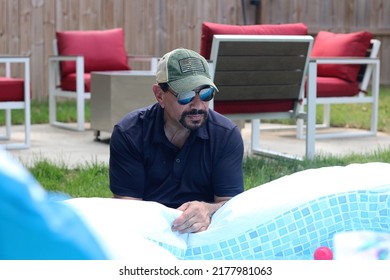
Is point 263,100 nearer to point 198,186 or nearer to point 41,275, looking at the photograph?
point 198,186

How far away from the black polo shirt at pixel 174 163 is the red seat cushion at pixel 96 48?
6.15 m

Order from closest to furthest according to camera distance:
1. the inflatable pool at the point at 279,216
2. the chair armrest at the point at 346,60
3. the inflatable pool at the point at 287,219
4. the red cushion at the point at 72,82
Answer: the inflatable pool at the point at 279,216 → the inflatable pool at the point at 287,219 → the chair armrest at the point at 346,60 → the red cushion at the point at 72,82

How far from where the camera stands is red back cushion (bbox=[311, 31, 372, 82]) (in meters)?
8.04

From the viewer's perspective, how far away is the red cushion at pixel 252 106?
6.14 m

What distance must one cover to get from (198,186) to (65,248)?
2300 millimetres

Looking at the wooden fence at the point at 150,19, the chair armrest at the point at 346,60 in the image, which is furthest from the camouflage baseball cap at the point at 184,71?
the wooden fence at the point at 150,19

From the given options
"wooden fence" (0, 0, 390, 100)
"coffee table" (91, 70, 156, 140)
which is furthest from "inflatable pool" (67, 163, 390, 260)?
"wooden fence" (0, 0, 390, 100)

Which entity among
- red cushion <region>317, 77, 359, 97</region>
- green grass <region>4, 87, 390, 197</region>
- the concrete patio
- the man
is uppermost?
the man

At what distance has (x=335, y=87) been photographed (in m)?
7.83

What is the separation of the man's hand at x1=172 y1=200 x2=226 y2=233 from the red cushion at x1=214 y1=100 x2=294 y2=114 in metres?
3.24

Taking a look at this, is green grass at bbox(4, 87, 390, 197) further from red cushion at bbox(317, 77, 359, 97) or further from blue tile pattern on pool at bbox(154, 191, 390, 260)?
blue tile pattern on pool at bbox(154, 191, 390, 260)

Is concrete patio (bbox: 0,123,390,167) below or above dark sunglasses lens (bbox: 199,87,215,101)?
below

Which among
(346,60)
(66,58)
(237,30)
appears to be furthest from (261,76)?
(66,58)

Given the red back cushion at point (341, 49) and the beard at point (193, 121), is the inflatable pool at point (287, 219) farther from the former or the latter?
the red back cushion at point (341, 49)
